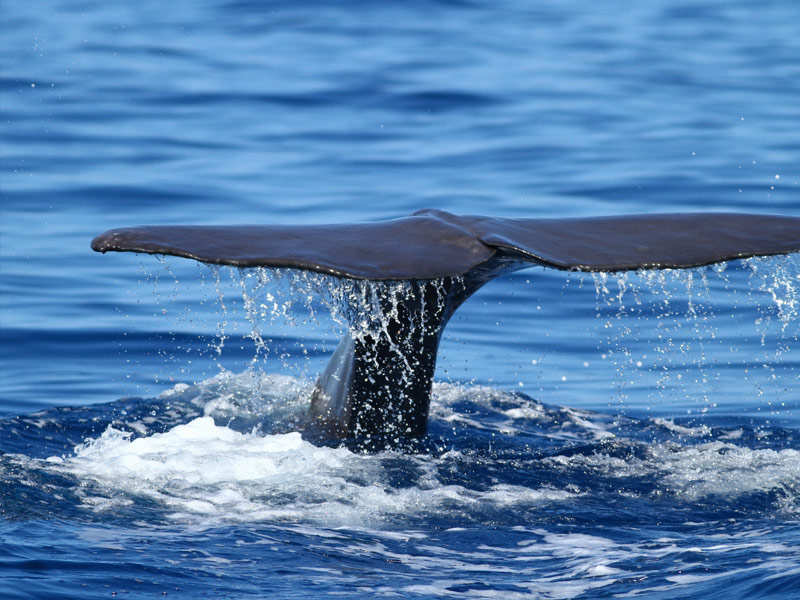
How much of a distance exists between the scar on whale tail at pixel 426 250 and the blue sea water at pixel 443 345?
0.24 metres

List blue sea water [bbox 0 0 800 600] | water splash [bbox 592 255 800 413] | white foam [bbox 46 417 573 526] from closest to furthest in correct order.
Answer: blue sea water [bbox 0 0 800 600]
white foam [bbox 46 417 573 526]
water splash [bbox 592 255 800 413]

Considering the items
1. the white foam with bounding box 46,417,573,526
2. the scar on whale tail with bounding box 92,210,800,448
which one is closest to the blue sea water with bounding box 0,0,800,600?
the white foam with bounding box 46,417,573,526

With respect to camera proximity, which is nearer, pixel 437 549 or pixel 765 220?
pixel 437 549

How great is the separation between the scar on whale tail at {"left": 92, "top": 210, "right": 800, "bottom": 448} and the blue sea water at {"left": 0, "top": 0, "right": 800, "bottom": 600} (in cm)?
24

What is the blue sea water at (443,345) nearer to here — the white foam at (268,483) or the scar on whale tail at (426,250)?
the white foam at (268,483)

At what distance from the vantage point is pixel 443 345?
393 inches

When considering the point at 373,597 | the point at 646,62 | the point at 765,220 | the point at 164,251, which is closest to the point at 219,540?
the point at 373,597

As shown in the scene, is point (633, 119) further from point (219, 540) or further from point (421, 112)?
point (219, 540)

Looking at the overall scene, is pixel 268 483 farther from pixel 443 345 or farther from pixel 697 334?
pixel 697 334

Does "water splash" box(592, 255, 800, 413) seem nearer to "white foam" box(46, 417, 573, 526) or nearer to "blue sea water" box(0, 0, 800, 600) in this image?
"blue sea water" box(0, 0, 800, 600)

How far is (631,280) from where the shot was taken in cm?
1096

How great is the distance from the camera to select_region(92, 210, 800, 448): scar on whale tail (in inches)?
182

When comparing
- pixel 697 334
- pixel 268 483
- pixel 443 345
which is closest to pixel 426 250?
pixel 268 483

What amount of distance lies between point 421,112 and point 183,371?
30.8ft
